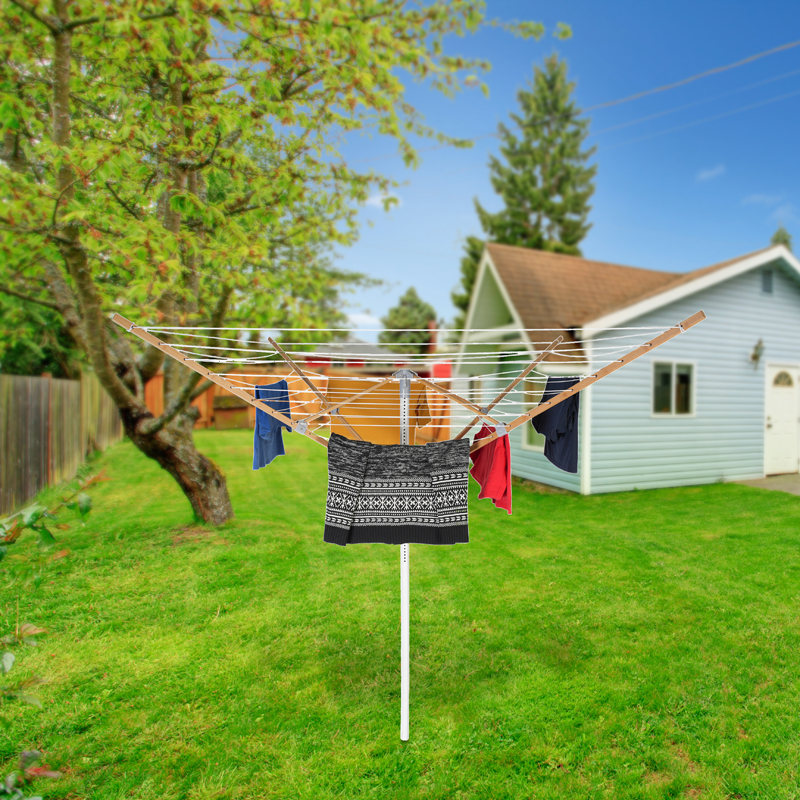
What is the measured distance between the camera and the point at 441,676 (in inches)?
125

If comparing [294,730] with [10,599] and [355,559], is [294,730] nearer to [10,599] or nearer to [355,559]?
[355,559]

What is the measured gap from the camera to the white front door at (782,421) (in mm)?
10258

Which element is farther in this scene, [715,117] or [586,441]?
[715,117]

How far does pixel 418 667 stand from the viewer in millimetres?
3266

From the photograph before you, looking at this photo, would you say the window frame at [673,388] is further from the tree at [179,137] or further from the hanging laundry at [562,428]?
the hanging laundry at [562,428]

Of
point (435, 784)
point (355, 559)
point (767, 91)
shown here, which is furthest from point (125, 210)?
point (767, 91)

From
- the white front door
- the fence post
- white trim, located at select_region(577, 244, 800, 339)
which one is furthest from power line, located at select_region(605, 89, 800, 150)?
the fence post

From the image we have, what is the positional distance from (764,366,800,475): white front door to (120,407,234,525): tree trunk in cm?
1035

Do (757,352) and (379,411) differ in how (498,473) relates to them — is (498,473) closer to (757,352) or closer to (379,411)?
(379,411)

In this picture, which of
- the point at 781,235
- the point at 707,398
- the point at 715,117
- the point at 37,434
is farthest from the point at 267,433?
the point at 781,235

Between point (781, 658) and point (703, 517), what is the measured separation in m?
4.01

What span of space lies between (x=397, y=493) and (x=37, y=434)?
673 cm

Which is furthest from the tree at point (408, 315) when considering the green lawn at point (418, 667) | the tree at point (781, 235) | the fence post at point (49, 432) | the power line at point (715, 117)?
the green lawn at point (418, 667)

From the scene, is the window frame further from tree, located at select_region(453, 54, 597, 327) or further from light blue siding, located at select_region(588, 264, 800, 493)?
tree, located at select_region(453, 54, 597, 327)
